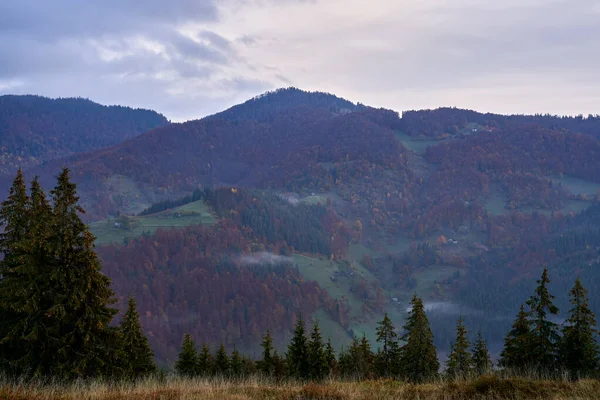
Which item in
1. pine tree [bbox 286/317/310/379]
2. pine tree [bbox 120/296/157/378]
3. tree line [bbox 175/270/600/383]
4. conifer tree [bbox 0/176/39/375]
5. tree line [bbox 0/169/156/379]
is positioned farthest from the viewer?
pine tree [bbox 286/317/310/379]

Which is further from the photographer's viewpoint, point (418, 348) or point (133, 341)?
point (418, 348)

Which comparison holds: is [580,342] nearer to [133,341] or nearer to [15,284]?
[133,341]

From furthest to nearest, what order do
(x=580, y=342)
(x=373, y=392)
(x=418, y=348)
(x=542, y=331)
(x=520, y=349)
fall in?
1. (x=418, y=348)
2. (x=520, y=349)
3. (x=580, y=342)
4. (x=542, y=331)
5. (x=373, y=392)

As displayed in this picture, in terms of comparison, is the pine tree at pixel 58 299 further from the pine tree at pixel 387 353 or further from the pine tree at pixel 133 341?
the pine tree at pixel 387 353

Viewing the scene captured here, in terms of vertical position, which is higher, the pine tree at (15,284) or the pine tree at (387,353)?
the pine tree at (15,284)

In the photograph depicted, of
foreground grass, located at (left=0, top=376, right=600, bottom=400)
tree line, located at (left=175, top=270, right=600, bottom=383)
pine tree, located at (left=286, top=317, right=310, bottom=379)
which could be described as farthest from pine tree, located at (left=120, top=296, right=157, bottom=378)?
foreground grass, located at (left=0, top=376, right=600, bottom=400)

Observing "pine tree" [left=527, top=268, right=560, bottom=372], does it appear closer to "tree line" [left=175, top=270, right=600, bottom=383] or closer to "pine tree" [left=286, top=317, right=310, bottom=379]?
"tree line" [left=175, top=270, right=600, bottom=383]

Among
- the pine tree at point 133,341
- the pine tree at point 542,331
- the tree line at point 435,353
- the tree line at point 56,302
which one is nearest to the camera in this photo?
the tree line at point 56,302

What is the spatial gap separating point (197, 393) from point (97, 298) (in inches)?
462

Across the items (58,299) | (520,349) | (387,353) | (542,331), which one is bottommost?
(387,353)

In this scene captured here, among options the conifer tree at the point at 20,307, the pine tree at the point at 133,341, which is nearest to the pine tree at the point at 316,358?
the pine tree at the point at 133,341

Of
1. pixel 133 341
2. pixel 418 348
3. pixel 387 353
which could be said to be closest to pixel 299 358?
pixel 387 353

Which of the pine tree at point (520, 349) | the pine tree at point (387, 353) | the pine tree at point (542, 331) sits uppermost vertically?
the pine tree at point (542, 331)

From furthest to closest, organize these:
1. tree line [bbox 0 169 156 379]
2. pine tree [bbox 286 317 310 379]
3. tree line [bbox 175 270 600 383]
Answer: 1. pine tree [bbox 286 317 310 379]
2. tree line [bbox 175 270 600 383]
3. tree line [bbox 0 169 156 379]
